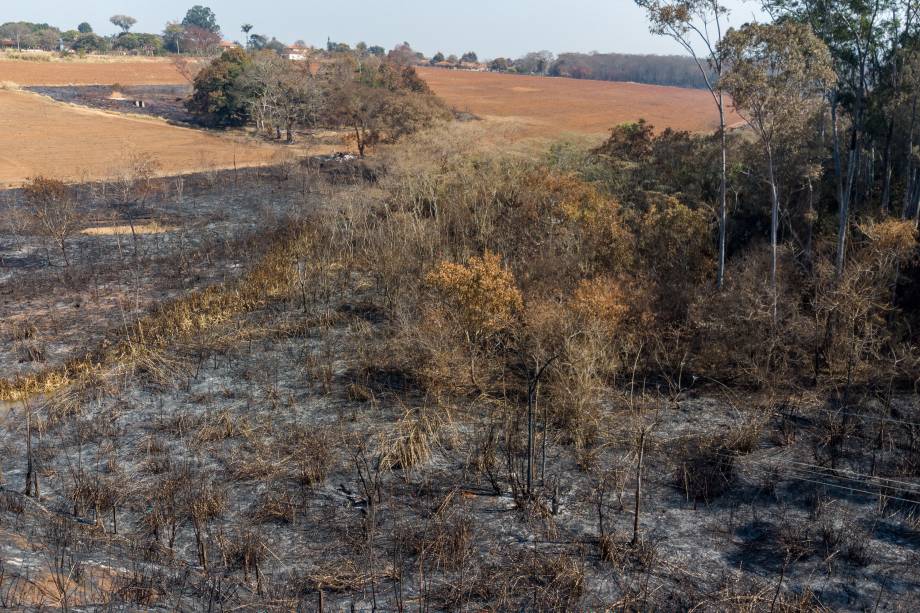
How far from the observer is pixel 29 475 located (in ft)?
31.6

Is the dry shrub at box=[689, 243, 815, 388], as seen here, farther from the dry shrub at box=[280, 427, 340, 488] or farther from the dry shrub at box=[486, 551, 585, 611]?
the dry shrub at box=[280, 427, 340, 488]

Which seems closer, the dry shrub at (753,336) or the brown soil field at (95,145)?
the dry shrub at (753,336)

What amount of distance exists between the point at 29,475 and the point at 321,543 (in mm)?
3855

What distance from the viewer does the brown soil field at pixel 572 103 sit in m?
37.1

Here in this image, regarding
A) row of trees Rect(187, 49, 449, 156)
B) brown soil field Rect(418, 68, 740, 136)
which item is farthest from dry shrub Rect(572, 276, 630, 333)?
row of trees Rect(187, 49, 449, 156)

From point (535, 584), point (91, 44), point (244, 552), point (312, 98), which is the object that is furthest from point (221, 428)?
point (91, 44)

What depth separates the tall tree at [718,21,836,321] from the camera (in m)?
12.7

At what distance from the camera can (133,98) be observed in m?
51.8

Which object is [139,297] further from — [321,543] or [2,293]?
[321,543]

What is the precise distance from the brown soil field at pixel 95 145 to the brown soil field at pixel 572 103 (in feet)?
44.4

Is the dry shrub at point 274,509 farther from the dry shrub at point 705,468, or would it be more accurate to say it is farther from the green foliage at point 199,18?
the green foliage at point 199,18

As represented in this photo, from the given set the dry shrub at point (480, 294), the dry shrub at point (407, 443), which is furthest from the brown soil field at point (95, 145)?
the dry shrub at point (407, 443)

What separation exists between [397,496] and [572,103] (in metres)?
42.8

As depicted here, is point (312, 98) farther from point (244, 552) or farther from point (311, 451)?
point (244, 552)
